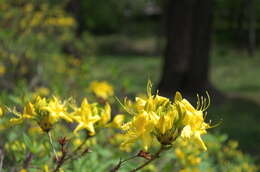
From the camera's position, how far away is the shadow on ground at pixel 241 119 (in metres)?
6.16

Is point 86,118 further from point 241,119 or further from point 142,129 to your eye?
point 241,119

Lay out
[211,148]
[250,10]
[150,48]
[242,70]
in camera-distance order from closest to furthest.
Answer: [211,148]
[242,70]
[250,10]
[150,48]

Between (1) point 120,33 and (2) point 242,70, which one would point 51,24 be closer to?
(2) point 242,70

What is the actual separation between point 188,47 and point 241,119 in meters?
1.86

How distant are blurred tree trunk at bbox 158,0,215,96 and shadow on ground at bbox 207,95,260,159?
2.03 feet

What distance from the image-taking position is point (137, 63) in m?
15.1

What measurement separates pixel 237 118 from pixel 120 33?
17246 millimetres

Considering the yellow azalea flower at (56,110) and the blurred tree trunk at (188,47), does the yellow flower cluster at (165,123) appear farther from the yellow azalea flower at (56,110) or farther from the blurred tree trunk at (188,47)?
the blurred tree trunk at (188,47)

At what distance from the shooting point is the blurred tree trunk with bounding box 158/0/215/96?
27.3ft

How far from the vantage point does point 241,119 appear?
24.6 ft

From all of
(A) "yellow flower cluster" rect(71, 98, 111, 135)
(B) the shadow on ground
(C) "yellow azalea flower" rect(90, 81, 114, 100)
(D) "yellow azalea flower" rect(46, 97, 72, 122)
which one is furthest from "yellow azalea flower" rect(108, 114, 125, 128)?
(B) the shadow on ground

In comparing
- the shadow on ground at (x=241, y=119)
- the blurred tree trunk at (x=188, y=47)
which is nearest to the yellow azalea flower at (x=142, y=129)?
the shadow on ground at (x=241, y=119)

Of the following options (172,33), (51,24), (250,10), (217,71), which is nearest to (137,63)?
(217,71)

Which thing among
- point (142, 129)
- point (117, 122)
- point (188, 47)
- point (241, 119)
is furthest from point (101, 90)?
point (188, 47)
